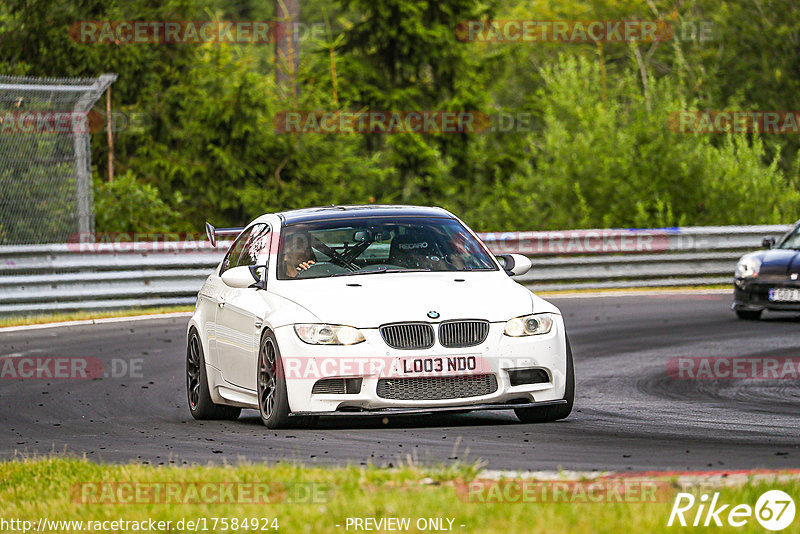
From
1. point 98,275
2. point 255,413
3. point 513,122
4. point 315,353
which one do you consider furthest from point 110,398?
point 513,122

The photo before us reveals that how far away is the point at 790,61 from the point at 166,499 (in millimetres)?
43123

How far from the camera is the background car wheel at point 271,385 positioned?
9.20 meters

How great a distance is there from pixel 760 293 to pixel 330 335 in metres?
11.0

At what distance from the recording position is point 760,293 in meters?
18.9

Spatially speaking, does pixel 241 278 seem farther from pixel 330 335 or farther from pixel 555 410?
pixel 555 410

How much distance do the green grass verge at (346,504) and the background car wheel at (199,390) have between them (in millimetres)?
3150

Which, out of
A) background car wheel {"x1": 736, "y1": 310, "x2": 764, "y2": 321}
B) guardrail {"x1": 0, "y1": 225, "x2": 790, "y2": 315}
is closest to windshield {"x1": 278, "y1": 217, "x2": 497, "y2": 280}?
background car wheel {"x1": 736, "y1": 310, "x2": 764, "y2": 321}

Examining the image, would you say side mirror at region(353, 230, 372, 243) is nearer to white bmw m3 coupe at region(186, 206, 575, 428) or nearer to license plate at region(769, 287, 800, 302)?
white bmw m3 coupe at region(186, 206, 575, 428)

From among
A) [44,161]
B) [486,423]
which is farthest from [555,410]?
[44,161]

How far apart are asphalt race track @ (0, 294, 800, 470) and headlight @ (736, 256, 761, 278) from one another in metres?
1.99

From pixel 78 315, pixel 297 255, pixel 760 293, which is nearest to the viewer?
pixel 297 255

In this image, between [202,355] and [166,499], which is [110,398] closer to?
[202,355]

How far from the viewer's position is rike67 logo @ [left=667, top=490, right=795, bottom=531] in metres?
5.45

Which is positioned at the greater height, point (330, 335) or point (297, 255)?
point (297, 255)
